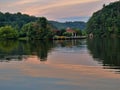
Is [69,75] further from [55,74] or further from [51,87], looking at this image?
[51,87]

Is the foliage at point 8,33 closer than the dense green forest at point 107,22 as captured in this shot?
Yes

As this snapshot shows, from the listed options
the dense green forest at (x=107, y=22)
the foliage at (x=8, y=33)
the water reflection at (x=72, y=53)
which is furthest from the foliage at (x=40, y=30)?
the water reflection at (x=72, y=53)

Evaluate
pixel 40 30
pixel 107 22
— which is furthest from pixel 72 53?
pixel 107 22

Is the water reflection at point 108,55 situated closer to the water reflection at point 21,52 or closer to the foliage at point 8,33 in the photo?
the water reflection at point 21,52

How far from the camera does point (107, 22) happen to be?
168375 millimetres

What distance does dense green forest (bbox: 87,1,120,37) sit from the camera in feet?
516

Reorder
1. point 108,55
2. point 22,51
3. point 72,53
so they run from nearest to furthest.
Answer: point 108,55 → point 72,53 → point 22,51

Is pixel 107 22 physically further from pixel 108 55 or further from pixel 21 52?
pixel 108 55

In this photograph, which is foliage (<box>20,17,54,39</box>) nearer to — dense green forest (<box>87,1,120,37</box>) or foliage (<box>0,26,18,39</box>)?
foliage (<box>0,26,18,39</box>)

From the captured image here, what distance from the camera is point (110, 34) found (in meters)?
158

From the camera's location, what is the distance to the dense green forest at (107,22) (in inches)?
6196

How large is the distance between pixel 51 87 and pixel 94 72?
23.5ft

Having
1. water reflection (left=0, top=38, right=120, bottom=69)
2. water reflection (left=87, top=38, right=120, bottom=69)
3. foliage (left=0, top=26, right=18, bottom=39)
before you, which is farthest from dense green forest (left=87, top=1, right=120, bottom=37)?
water reflection (left=87, top=38, right=120, bottom=69)

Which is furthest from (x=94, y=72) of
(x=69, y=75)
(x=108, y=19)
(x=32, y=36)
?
(x=108, y=19)
